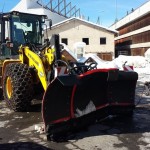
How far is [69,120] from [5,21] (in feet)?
13.1

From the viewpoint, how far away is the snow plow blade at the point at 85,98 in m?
5.43

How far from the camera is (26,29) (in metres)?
8.69

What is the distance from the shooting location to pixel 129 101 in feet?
22.1

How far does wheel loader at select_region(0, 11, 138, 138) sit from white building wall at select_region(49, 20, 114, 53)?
24897mm

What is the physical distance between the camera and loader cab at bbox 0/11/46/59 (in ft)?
27.7

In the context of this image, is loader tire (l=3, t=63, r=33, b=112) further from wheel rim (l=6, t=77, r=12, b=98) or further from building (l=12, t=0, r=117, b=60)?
building (l=12, t=0, r=117, b=60)

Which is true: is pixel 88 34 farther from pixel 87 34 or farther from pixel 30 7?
pixel 30 7

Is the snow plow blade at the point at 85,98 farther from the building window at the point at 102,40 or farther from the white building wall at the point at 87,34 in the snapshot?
the building window at the point at 102,40

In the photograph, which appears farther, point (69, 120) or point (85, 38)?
point (85, 38)

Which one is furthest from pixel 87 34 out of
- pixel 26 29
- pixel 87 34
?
pixel 26 29

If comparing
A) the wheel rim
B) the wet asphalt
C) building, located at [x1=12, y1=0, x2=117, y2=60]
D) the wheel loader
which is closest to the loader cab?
the wheel loader

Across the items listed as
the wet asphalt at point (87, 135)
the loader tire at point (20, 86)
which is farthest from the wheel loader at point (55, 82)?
the wet asphalt at point (87, 135)

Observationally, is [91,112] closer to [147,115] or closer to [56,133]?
[56,133]

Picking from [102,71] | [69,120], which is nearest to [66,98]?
[69,120]
